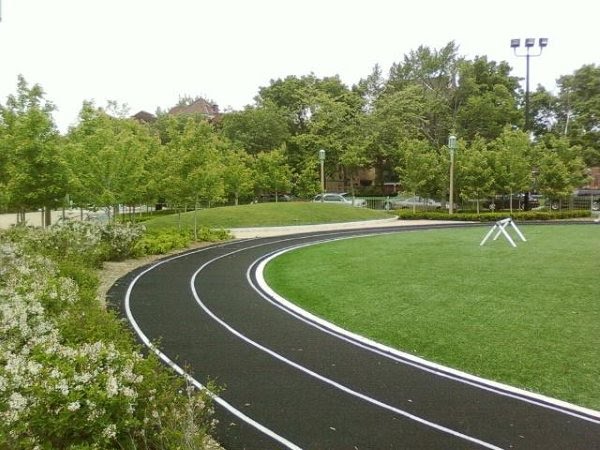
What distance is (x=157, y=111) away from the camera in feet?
234

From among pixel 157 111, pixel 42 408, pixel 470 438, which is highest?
pixel 157 111

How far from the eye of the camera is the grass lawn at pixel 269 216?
3203cm

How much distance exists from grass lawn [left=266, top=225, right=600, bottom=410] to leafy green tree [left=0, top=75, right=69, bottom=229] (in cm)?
1004

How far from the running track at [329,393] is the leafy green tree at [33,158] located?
11.5 meters

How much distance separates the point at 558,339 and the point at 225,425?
243 inches

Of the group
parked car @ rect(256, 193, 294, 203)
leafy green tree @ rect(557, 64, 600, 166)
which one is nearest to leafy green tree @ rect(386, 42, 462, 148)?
leafy green tree @ rect(557, 64, 600, 166)

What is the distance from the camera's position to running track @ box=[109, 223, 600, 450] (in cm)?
589

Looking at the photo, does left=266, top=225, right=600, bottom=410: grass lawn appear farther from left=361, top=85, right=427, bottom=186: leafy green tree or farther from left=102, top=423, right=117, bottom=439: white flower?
left=361, top=85, right=427, bottom=186: leafy green tree

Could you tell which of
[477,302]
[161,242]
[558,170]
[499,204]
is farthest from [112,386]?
[499,204]

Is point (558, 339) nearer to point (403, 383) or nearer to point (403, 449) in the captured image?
point (403, 383)

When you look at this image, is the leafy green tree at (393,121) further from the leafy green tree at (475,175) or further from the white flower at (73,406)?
the white flower at (73,406)

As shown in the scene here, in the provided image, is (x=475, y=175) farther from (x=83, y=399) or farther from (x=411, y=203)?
(x=83, y=399)

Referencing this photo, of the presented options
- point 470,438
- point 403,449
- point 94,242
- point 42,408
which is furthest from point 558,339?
point 94,242

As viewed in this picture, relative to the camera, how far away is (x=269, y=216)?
34156mm
